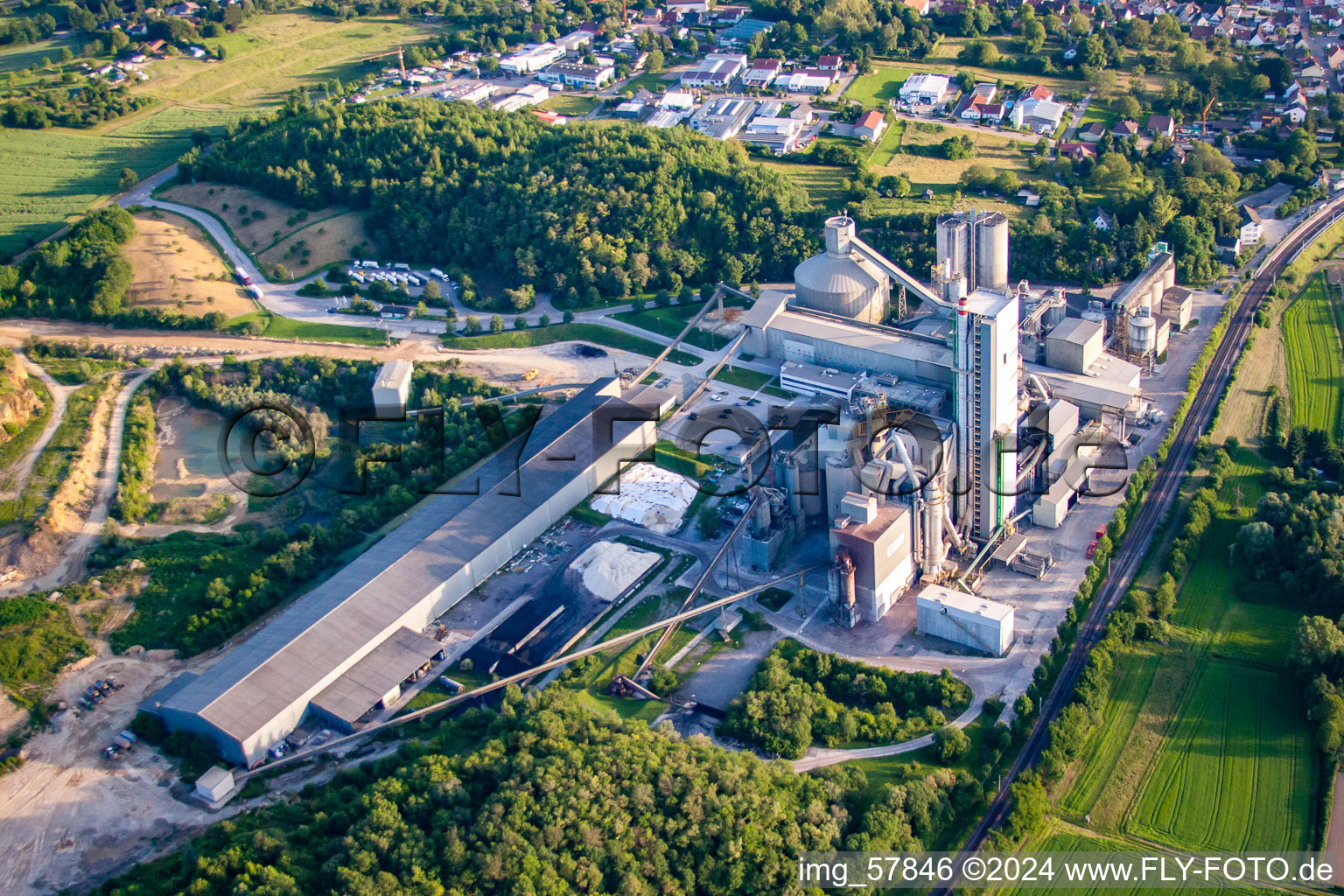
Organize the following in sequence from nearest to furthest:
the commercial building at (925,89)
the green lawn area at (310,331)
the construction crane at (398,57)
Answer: the green lawn area at (310,331)
the commercial building at (925,89)
the construction crane at (398,57)

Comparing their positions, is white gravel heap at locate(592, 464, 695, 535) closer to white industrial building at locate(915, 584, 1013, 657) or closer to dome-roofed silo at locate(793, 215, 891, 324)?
white industrial building at locate(915, 584, 1013, 657)

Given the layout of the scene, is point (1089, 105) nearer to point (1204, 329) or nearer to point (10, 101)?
point (1204, 329)

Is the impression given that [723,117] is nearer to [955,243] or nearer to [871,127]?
[871,127]

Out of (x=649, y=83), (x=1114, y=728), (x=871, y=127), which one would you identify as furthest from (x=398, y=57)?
(x=1114, y=728)

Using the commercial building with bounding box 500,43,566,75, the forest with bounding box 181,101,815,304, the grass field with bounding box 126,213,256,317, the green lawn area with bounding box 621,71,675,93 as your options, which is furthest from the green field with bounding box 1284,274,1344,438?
the commercial building with bounding box 500,43,566,75

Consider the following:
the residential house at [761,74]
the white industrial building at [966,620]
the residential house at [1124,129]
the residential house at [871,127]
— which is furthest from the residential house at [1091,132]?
the white industrial building at [966,620]

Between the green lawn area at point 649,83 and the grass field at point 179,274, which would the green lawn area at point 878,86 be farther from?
the grass field at point 179,274
